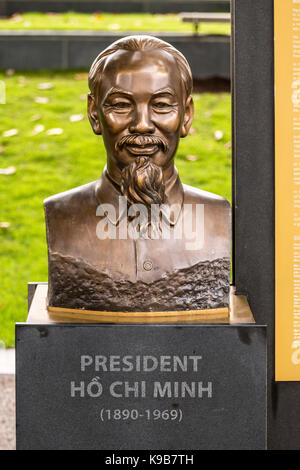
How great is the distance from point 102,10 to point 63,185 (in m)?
3.73

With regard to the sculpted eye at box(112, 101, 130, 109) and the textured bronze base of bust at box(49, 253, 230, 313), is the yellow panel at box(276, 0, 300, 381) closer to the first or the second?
the textured bronze base of bust at box(49, 253, 230, 313)

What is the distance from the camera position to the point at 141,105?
351 cm

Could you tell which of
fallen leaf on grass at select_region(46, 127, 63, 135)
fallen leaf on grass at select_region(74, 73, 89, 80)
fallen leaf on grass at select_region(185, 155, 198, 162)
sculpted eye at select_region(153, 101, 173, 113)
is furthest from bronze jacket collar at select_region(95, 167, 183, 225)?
fallen leaf on grass at select_region(74, 73, 89, 80)

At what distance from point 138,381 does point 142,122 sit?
43.2 inches

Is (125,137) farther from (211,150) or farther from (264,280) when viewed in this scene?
(211,150)

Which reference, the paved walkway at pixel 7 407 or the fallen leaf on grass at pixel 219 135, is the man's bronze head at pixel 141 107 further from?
the fallen leaf on grass at pixel 219 135

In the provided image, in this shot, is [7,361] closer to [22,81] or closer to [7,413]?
[7,413]

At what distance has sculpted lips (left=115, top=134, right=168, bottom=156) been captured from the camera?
11.5 ft

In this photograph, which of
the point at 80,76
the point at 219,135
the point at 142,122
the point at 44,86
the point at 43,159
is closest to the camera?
the point at 142,122

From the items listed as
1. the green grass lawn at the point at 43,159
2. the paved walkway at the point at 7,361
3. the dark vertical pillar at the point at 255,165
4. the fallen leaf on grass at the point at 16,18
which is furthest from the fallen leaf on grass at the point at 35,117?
the dark vertical pillar at the point at 255,165

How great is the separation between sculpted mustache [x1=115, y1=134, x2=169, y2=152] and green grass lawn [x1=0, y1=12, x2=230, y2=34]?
5.12m

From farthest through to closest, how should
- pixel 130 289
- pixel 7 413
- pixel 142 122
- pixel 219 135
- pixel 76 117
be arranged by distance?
pixel 76 117 < pixel 219 135 < pixel 7 413 < pixel 130 289 < pixel 142 122

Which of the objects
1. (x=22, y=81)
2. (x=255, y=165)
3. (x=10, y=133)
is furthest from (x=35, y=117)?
(x=255, y=165)
